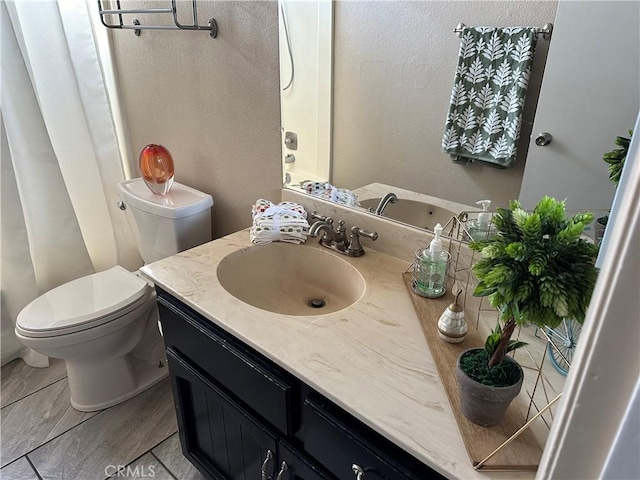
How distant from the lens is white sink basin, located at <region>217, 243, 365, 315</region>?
1304mm

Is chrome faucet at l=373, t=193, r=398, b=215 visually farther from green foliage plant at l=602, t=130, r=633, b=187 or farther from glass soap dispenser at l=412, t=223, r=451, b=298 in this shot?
green foliage plant at l=602, t=130, r=633, b=187

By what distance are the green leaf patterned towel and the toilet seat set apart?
1363 mm

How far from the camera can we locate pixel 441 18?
1064mm

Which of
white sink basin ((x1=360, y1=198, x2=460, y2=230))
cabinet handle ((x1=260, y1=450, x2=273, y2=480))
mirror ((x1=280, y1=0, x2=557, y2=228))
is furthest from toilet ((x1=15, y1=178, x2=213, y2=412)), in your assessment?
cabinet handle ((x1=260, y1=450, x2=273, y2=480))

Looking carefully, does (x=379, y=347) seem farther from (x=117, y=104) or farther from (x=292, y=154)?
(x=117, y=104)

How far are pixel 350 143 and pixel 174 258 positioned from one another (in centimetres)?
65

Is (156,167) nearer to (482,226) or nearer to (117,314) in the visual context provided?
(117,314)

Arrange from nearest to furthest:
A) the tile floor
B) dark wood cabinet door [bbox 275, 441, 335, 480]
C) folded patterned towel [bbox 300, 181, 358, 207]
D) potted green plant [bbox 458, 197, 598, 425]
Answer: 1. potted green plant [bbox 458, 197, 598, 425]
2. dark wood cabinet door [bbox 275, 441, 335, 480]
3. folded patterned towel [bbox 300, 181, 358, 207]
4. the tile floor

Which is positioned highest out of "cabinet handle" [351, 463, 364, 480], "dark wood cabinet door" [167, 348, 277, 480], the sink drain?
the sink drain

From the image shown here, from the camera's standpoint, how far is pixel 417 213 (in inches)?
49.0

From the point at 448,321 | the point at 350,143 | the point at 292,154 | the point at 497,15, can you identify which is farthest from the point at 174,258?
the point at 497,15

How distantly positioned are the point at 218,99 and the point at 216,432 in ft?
3.76

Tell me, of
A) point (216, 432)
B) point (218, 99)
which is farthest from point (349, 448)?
point (218, 99)

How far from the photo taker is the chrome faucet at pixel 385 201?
4.25ft
